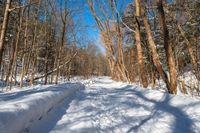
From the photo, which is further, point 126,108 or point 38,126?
point 126,108

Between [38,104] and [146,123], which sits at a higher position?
[38,104]

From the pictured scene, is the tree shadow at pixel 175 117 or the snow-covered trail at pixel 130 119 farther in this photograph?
the tree shadow at pixel 175 117

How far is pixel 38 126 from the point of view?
4.20m

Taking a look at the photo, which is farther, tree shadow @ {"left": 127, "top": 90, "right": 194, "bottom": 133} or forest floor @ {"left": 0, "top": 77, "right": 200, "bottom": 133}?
tree shadow @ {"left": 127, "top": 90, "right": 194, "bottom": 133}

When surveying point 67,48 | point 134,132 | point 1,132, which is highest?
point 67,48

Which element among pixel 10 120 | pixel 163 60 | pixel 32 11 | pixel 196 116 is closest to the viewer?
pixel 10 120

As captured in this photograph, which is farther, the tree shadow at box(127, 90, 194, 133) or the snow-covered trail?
the tree shadow at box(127, 90, 194, 133)

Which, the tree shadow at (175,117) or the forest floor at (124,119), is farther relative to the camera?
the tree shadow at (175,117)

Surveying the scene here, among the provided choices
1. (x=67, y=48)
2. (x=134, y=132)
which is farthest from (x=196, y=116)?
(x=67, y=48)

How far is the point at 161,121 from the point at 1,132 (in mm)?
3321

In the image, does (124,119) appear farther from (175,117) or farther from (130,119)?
(175,117)

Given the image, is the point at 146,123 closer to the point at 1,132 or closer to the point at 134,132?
the point at 134,132

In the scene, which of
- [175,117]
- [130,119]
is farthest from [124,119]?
[175,117]

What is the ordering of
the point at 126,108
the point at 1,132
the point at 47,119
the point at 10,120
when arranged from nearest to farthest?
the point at 1,132, the point at 10,120, the point at 47,119, the point at 126,108
